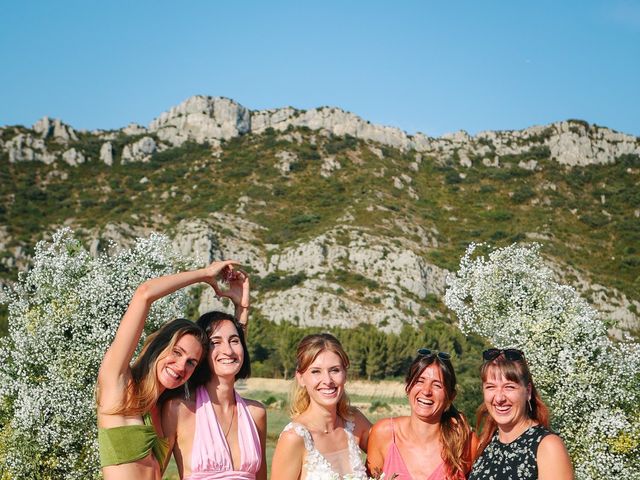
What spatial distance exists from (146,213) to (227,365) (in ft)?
246

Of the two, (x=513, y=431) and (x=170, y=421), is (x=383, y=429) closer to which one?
(x=513, y=431)

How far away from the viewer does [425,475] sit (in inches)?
200

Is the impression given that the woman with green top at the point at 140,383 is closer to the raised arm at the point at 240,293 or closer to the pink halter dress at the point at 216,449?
the pink halter dress at the point at 216,449

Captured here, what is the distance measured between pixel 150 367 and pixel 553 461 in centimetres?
302

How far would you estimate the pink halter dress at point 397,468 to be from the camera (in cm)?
505

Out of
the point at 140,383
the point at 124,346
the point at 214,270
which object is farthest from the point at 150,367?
the point at 214,270

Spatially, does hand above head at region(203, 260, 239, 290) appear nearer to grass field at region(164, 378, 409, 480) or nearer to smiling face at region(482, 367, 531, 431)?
smiling face at region(482, 367, 531, 431)

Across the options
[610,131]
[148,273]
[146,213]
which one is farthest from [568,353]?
[610,131]

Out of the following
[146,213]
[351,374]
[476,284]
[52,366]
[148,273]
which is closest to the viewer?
[52,366]

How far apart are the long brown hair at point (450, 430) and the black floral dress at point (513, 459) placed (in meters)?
0.21

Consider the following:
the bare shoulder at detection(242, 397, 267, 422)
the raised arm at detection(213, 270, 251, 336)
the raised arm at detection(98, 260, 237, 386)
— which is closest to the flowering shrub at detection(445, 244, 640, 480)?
the raised arm at detection(213, 270, 251, 336)

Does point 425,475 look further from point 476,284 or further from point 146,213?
point 146,213

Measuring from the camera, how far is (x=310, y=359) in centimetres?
494

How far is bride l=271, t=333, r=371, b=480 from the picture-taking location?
4590mm
